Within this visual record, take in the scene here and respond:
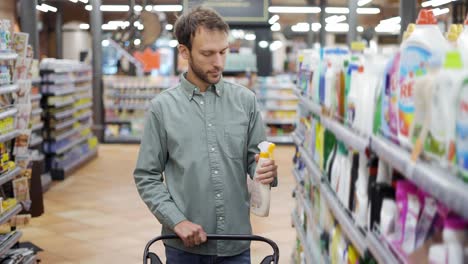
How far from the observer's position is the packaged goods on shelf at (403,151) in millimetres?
1642

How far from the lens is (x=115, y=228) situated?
7605 mm

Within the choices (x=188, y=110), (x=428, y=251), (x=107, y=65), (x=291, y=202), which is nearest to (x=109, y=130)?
(x=107, y=65)

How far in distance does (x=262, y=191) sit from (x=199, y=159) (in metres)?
0.28

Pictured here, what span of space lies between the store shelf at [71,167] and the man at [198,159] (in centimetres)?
789

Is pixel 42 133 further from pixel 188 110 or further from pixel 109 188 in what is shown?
pixel 188 110

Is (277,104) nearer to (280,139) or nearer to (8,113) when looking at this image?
(280,139)

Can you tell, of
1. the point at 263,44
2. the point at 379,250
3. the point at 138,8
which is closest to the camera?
the point at 379,250

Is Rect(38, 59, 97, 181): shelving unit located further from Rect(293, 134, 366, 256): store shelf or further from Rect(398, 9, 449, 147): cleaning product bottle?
Rect(398, 9, 449, 147): cleaning product bottle

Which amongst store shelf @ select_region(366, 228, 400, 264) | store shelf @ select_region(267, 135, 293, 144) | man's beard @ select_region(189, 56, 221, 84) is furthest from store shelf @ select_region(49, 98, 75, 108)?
store shelf @ select_region(366, 228, 400, 264)

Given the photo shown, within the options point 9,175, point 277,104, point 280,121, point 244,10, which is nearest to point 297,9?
point 277,104

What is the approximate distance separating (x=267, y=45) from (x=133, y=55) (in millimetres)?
3509

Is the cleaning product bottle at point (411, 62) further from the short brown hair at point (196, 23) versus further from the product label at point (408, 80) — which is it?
the short brown hair at point (196, 23)

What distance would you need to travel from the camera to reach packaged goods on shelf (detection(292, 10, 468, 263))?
5.39 ft

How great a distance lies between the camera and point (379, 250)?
225 centimetres
